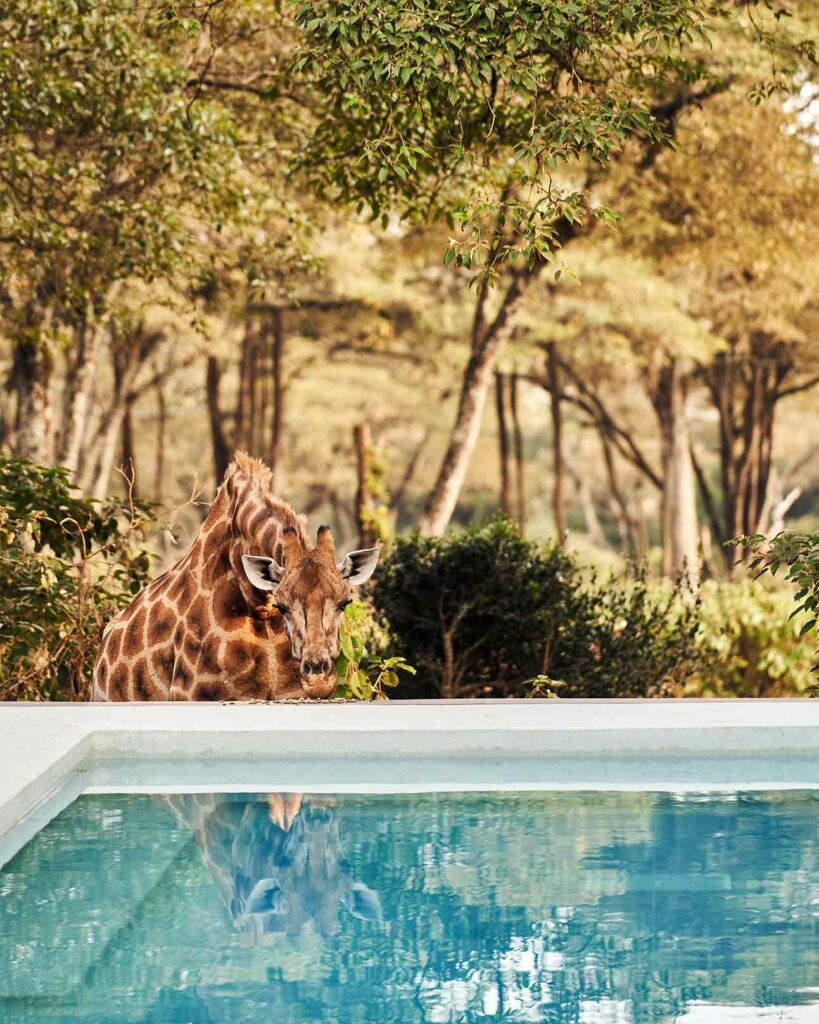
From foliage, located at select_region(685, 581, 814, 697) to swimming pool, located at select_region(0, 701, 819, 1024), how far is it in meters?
7.82

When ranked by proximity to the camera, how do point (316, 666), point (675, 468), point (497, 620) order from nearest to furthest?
point (316, 666) < point (497, 620) < point (675, 468)

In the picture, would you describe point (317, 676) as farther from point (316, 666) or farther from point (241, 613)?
point (241, 613)

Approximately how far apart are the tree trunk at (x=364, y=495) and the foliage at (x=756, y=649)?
628 cm

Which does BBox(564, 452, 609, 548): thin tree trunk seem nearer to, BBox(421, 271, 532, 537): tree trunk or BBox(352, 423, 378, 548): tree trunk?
BBox(352, 423, 378, 548): tree trunk

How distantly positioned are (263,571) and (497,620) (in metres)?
4.21

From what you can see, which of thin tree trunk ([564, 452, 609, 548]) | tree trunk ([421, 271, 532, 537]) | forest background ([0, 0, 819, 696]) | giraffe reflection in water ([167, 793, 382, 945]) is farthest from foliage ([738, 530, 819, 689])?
thin tree trunk ([564, 452, 609, 548])

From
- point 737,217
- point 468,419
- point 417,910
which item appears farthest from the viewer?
point 737,217

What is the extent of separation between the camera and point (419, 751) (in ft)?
21.0

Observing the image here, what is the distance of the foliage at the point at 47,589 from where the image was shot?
29.9 ft

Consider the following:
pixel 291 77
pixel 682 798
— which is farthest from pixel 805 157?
pixel 682 798

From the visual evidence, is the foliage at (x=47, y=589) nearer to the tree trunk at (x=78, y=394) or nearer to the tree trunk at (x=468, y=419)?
the tree trunk at (x=468, y=419)

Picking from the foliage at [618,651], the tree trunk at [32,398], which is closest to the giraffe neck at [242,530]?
the foliage at [618,651]

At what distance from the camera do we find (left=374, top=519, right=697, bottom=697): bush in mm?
10773

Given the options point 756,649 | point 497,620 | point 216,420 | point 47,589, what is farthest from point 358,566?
point 216,420
